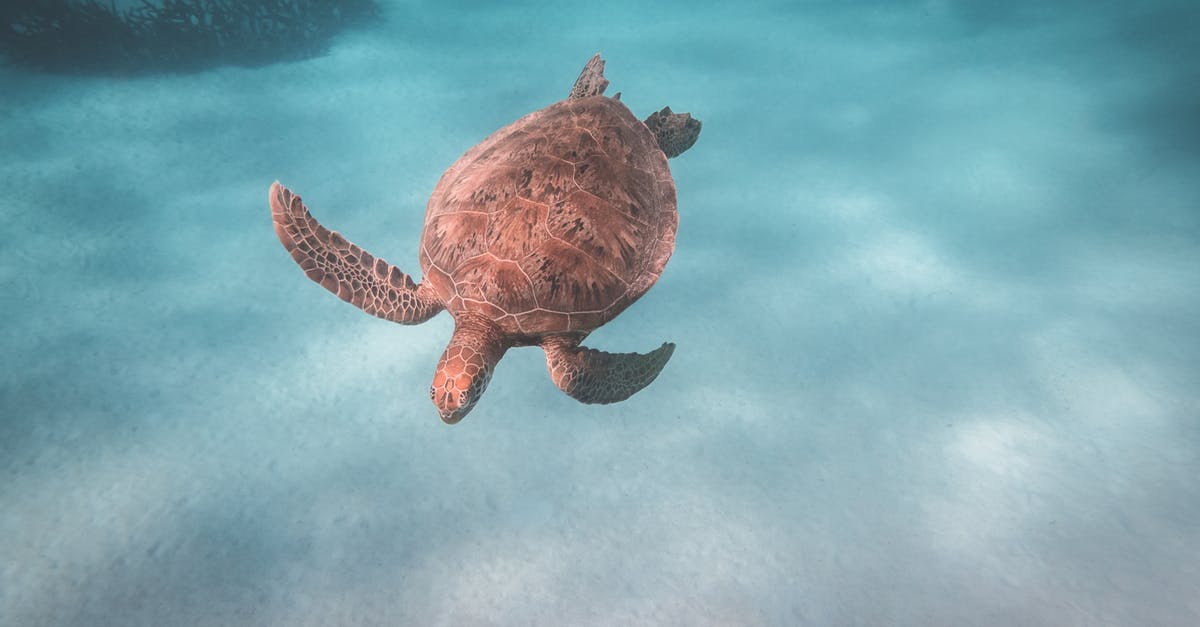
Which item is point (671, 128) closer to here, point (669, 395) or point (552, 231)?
point (552, 231)

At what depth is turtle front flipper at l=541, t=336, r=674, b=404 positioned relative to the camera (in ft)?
10.5

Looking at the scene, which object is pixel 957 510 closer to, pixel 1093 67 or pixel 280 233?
pixel 280 233

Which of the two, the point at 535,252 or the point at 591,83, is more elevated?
the point at 591,83

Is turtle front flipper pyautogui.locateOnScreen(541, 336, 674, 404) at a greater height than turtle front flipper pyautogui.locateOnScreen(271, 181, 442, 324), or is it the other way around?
turtle front flipper pyautogui.locateOnScreen(271, 181, 442, 324)

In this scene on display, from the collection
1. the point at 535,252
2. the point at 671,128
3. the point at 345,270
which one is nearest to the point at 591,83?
the point at 671,128

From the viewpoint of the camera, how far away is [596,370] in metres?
3.24

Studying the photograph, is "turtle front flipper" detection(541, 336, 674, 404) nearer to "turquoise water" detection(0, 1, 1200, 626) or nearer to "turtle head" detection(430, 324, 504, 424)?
"turtle head" detection(430, 324, 504, 424)

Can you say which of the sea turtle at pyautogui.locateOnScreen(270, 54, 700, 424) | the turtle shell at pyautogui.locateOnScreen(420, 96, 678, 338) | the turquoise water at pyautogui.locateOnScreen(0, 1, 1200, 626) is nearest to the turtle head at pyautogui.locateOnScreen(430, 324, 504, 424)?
the sea turtle at pyautogui.locateOnScreen(270, 54, 700, 424)

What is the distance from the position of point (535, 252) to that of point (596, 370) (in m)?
0.89

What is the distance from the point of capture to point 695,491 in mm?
3982

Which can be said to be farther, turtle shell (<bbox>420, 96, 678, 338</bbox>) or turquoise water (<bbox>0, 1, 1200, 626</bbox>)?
turquoise water (<bbox>0, 1, 1200, 626</bbox>)

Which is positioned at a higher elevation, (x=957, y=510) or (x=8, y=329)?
(x=8, y=329)

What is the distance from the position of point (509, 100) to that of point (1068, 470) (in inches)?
333

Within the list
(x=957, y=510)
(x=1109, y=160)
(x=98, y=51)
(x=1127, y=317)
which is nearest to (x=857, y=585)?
(x=957, y=510)
